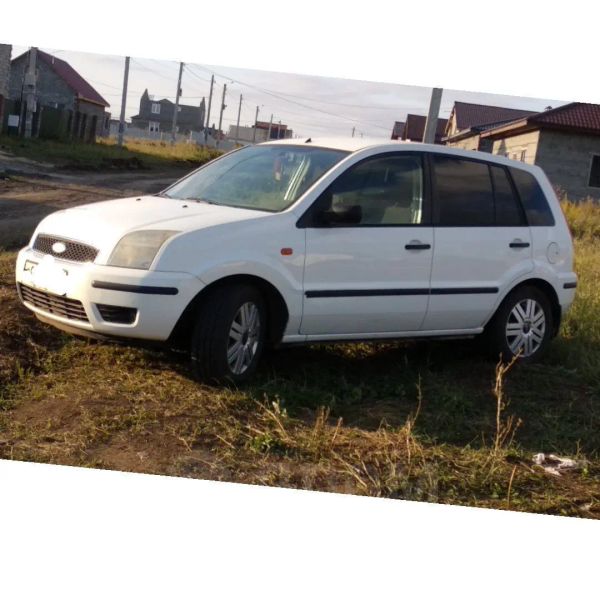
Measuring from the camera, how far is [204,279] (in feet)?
17.3

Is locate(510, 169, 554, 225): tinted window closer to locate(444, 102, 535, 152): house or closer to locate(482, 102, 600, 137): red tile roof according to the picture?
locate(482, 102, 600, 137): red tile roof

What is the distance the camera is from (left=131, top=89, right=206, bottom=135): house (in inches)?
2351

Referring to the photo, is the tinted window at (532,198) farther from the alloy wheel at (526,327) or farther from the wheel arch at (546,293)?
the alloy wheel at (526,327)

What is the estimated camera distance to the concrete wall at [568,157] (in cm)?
2772

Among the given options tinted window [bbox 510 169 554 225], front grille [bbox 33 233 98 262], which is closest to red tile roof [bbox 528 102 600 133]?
tinted window [bbox 510 169 554 225]

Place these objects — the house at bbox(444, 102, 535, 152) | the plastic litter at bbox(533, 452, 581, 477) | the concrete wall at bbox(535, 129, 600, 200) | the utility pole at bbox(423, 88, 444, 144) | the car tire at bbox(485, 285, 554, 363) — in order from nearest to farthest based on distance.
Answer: the plastic litter at bbox(533, 452, 581, 477) → the car tire at bbox(485, 285, 554, 363) → the utility pole at bbox(423, 88, 444, 144) → the concrete wall at bbox(535, 129, 600, 200) → the house at bbox(444, 102, 535, 152)

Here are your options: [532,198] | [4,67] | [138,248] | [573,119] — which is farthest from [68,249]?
[4,67]

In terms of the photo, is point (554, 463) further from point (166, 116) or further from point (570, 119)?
point (166, 116)

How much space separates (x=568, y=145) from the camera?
91.1 ft

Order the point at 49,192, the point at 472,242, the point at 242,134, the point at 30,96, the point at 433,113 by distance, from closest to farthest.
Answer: the point at 472,242 → the point at 433,113 → the point at 49,192 → the point at 30,96 → the point at 242,134

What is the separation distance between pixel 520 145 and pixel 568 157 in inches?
90.0

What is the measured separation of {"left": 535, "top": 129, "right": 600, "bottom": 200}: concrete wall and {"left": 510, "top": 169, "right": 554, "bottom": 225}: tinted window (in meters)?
21.2

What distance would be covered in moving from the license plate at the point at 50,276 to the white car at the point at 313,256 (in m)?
0.01

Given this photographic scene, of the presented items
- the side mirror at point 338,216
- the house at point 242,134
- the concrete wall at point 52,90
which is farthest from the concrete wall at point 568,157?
the concrete wall at point 52,90
